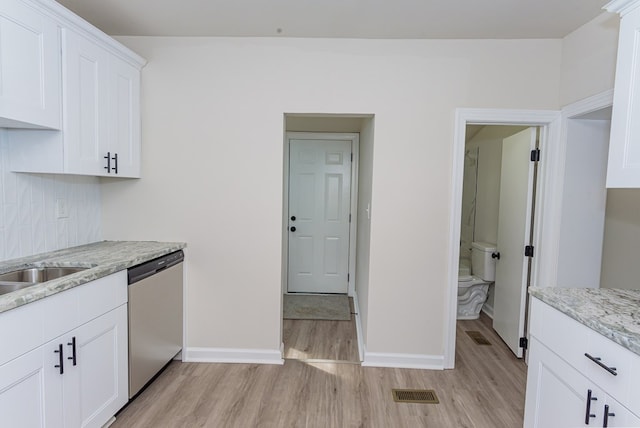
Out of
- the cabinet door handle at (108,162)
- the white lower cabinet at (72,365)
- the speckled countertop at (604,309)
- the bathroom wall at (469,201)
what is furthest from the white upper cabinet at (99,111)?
the bathroom wall at (469,201)

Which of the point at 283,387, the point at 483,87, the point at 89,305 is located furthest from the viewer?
the point at 483,87

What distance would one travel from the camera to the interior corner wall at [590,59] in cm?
195

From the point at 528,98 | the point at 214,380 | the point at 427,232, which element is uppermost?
the point at 528,98

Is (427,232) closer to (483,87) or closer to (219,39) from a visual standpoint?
(483,87)

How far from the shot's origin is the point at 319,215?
413 cm

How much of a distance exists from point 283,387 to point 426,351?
3.68 ft

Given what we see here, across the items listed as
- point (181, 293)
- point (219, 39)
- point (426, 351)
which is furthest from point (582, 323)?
point (219, 39)

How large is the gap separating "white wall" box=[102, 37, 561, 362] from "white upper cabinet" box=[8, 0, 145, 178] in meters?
0.23

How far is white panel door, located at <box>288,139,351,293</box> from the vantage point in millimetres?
4055

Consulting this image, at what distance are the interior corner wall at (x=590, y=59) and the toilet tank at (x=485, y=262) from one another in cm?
152

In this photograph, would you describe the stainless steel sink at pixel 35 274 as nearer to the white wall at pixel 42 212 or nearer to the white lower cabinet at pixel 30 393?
the white wall at pixel 42 212

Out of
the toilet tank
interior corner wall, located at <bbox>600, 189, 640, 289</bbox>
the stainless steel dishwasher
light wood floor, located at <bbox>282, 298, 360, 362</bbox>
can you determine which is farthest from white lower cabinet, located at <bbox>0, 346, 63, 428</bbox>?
interior corner wall, located at <bbox>600, 189, 640, 289</bbox>

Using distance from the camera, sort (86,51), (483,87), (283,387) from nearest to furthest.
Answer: (86,51), (283,387), (483,87)

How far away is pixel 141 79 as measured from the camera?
2.47m
